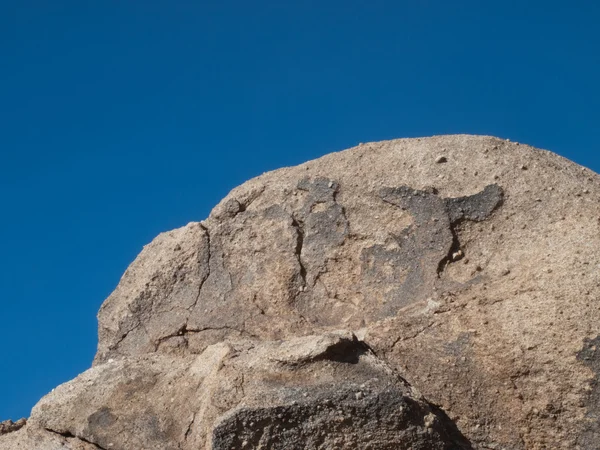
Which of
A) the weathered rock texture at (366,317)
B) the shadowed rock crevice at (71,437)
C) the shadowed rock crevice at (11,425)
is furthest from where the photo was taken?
the shadowed rock crevice at (11,425)

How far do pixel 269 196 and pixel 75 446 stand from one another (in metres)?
2.46

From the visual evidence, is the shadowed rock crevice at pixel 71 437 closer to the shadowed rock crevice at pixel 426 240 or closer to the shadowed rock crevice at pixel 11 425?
the shadowed rock crevice at pixel 11 425

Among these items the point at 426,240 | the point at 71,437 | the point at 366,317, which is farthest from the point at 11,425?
the point at 426,240

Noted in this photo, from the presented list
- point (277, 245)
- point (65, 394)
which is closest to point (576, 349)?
point (277, 245)

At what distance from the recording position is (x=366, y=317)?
7.39 m

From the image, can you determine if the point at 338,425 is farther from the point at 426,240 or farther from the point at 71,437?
the point at 71,437

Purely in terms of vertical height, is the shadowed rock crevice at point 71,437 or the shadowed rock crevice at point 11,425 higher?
the shadowed rock crevice at point 11,425

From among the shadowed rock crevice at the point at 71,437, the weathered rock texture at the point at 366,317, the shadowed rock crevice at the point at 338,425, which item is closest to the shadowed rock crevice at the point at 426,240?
the weathered rock texture at the point at 366,317

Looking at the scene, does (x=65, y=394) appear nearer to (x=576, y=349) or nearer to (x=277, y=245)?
(x=277, y=245)

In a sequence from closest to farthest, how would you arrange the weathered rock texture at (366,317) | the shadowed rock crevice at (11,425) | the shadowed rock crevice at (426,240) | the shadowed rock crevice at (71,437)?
1. the weathered rock texture at (366,317)
2. the shadowed rock crevice at (71,437)
3. the shadowed rock crevice at (426,240)
4. the shadowed rock crevice at (11,425)

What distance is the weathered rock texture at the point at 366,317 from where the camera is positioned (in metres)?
6.38

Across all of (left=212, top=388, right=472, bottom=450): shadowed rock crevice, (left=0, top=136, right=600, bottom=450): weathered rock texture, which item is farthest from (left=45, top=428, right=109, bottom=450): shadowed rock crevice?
(left=212, top=388, right=472, bottom=450): shadowed rock crevice

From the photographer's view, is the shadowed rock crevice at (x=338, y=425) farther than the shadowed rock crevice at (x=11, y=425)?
No

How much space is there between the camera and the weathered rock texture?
638 centimetres
